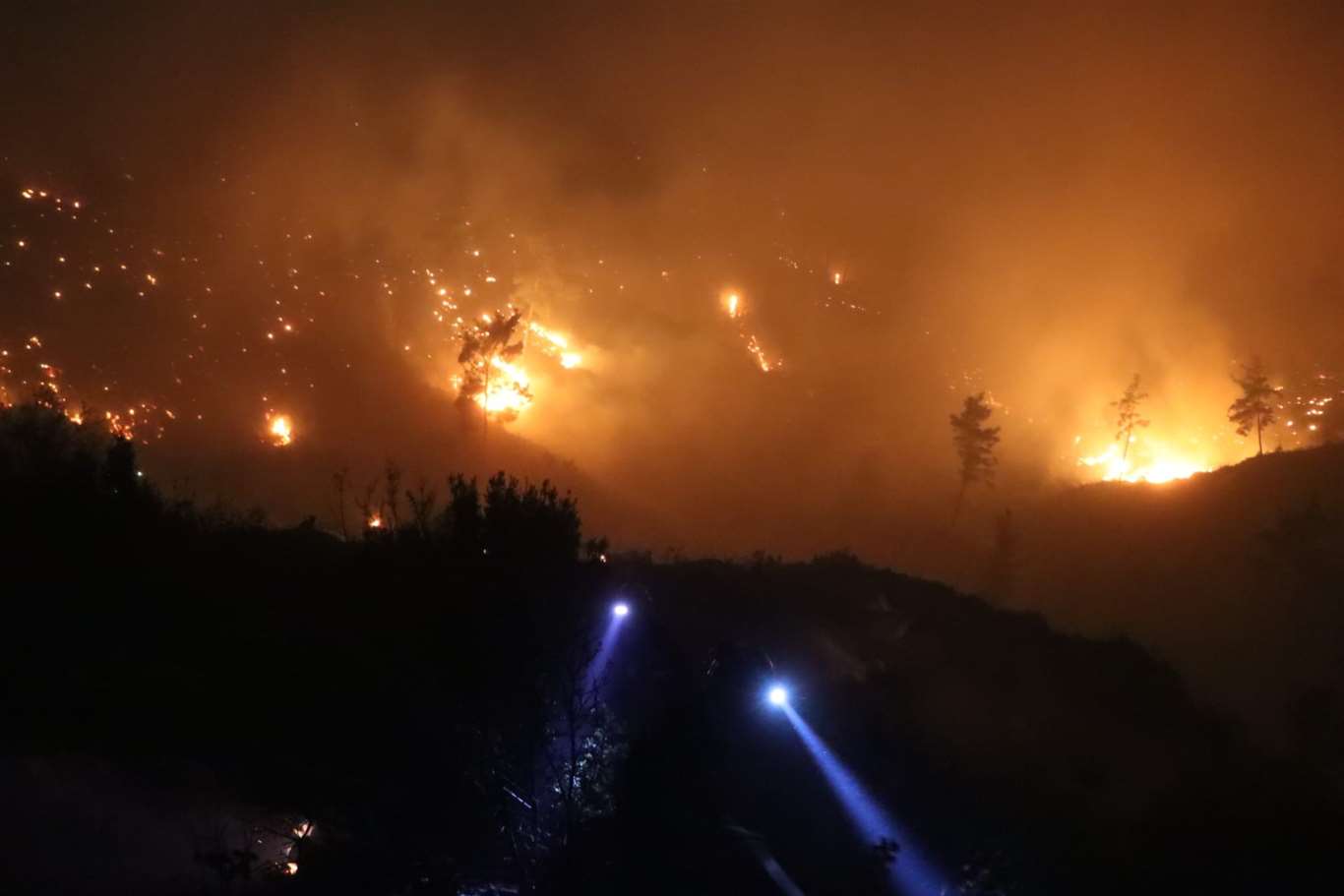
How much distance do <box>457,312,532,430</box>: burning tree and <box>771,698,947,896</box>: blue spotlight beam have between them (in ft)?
216

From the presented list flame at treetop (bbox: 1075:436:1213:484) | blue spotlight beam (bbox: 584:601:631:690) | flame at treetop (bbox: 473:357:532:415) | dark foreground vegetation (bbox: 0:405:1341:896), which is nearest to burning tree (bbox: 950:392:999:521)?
flame at treetop (bbox: 1075:436:1213:484)

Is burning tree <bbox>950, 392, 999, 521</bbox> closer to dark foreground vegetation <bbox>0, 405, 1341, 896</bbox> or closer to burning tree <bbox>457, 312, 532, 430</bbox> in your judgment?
burning tree <bbox>457, 312, 532, 430</bbox>

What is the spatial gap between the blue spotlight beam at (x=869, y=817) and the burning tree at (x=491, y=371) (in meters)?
65.7

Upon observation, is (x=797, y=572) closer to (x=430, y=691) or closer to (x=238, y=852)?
(x=430, y=691)

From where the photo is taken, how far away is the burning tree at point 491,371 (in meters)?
87.4

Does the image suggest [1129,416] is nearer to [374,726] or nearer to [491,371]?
[491,371]

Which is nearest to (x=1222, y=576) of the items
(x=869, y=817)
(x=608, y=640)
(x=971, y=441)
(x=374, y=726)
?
(x=971, y=441)

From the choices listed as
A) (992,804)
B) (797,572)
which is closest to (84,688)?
(992,804)

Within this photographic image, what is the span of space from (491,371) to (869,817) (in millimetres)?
73753

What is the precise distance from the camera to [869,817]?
22.1 metres

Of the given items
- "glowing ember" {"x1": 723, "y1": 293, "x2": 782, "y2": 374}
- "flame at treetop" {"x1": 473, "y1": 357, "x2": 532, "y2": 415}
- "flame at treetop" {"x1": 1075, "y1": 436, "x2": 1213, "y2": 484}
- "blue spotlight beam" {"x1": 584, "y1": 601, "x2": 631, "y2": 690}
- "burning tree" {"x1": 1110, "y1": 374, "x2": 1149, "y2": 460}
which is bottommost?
"blue spotlight beam" {"x1": 584, "y1": 601, "x2": 631, "y2": 690}

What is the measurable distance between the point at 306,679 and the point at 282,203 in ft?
325

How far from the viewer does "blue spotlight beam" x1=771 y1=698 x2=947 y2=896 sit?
65.8ft

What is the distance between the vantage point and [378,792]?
13.5 m
